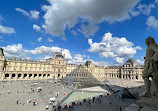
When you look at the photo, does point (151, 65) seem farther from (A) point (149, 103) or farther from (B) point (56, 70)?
(B) point (56, 70)

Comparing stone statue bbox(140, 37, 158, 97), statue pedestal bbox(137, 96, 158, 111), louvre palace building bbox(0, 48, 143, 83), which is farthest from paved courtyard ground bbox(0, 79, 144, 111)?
louvre palace building bbox(0, 48, 143, 83)

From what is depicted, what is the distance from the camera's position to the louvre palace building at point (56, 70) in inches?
1609

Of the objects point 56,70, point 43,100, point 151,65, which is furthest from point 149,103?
point 56,70

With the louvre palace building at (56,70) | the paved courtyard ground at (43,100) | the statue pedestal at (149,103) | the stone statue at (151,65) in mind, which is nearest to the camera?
the statue pedestal at (149,103)

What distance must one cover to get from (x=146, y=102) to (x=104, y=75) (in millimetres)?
78672

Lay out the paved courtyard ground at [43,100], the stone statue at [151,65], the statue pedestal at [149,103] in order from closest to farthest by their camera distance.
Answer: the statue pedestal at [149,103] < the stone statue at [151,65] < the paved courtyard ground at [43,100]

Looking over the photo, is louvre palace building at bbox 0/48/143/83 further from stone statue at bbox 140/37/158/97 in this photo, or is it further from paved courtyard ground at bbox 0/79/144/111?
stone statue at bbox 140/37/158/97

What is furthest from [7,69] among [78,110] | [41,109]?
[78,110]

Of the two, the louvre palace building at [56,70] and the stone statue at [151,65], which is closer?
the stone statue at [151,65]

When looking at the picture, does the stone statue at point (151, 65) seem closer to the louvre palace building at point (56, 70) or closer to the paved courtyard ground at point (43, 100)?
the paved courtyard ground at point (43, 100)

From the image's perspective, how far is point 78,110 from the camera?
12.1 meters

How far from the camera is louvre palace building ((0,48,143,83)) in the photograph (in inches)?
1609

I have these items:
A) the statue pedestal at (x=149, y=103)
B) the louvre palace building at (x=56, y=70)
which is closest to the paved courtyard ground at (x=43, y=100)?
the statue pedestal at (x=149, y=103)

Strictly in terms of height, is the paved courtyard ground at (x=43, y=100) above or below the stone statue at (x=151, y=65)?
below
